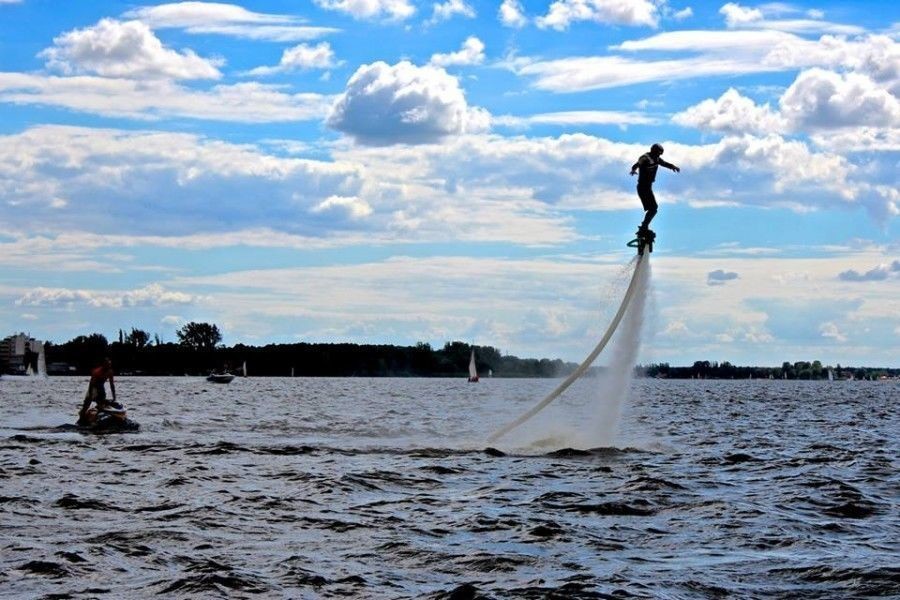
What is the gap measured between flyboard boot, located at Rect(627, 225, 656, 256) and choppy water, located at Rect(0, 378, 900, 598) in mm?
6053

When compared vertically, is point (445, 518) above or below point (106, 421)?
below

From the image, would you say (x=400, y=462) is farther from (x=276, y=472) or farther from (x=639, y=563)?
(x=639, y=563)

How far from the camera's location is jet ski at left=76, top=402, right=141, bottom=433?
155 ft

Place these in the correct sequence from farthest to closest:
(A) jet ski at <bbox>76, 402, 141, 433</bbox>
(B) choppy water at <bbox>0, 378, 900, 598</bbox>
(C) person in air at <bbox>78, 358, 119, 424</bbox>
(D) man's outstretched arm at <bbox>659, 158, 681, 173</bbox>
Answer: (C) person in air at <bbox>78, 358, 119, 424</bbox> < (A) jet ski at <bbox>76, 402, 141, 433</bbox> < (D) man's outstretched arm at <bbox>659, 158, 681, 173</bbox> < (B) choppy water at <bbox>0, 378, 900, 598</bbox>

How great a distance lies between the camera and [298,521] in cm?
2417

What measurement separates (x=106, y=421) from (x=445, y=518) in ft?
86.0

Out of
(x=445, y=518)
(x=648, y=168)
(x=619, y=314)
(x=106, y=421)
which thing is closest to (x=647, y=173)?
(x=648, y=168)

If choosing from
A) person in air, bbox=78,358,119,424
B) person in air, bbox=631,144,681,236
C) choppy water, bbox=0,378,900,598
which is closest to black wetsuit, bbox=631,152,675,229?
person in air, bbox=631,144,681,236

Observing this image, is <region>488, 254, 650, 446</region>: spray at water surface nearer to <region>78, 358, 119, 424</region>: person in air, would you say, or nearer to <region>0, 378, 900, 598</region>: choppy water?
<region>0, 378, 900, 598</region>: choppy water

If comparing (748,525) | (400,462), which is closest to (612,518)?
(748,525)

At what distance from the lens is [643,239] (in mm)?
34719

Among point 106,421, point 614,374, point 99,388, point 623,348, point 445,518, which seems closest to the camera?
point 445,518

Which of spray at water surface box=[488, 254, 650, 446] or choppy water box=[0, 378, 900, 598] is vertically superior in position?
spray at water surface box=[488, 254, 650, 446]

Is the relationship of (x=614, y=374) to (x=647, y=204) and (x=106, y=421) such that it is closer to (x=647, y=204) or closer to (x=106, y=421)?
(x=647, y=204)
